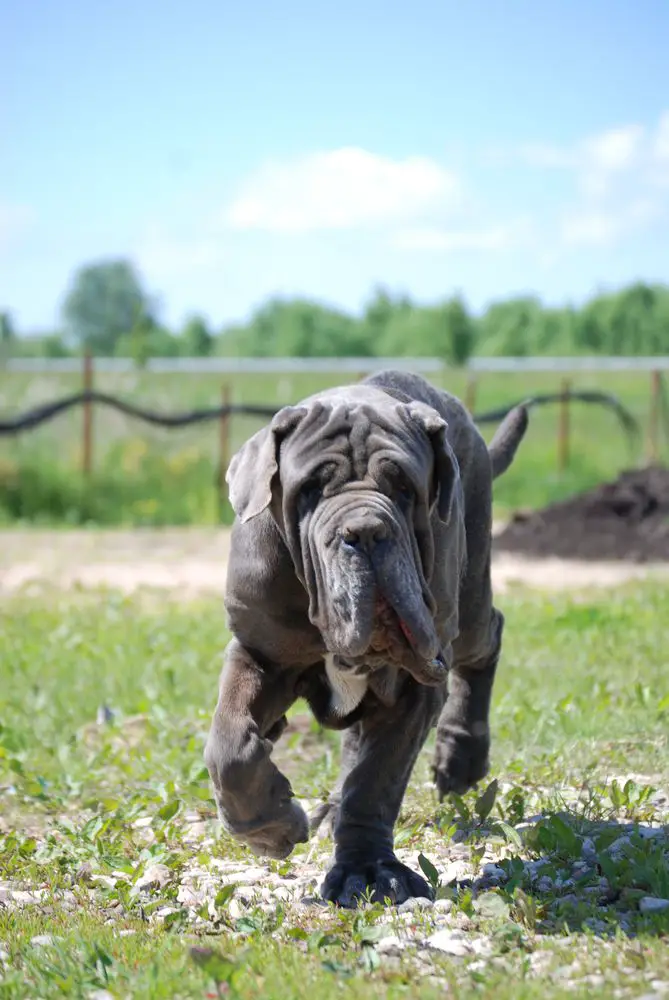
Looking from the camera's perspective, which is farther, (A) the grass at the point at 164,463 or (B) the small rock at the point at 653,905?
(A) the grass at the point at 164,463

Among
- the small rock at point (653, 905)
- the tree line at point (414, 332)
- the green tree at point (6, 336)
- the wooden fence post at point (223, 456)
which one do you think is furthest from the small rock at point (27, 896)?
the green tree at point (6, 336)

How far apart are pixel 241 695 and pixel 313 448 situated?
780mm

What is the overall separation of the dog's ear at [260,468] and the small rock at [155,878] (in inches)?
46.3

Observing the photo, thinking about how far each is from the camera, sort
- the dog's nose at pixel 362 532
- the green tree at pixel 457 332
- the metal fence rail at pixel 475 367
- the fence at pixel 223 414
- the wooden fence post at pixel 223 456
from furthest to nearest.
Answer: the green tree at pixel 457 332 → the metal fence rail at pixel 475 367 → the wooden fence post at pixel 223 456 → the fence at pixel 223 414 → the dog's nose at pixel 362 532

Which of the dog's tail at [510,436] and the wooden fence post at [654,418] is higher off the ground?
the dog's tail at [510,436]

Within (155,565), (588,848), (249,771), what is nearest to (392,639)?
(249,771)

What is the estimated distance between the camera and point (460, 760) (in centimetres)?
521

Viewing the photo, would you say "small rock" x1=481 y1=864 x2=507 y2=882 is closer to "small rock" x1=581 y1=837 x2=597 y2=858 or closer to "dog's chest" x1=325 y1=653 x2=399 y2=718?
"small rock" x1=581 y1=837 x2=597 y2=858

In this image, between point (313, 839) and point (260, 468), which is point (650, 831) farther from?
point (260, 468)

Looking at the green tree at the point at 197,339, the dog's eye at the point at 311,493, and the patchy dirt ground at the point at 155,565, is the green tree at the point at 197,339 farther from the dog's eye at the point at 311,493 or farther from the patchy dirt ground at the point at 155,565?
the dog's eye at the point at 311,493

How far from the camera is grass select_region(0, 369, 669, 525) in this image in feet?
57.3

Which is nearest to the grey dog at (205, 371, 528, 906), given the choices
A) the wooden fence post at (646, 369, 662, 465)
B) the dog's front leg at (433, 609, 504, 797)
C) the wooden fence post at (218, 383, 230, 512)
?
the dog's front leg at (433, 609, 504, 797)

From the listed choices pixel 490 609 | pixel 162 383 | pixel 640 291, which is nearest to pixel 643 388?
pixel 640 291

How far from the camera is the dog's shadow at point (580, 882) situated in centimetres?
368
